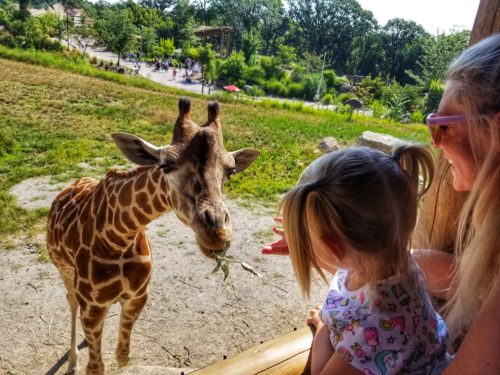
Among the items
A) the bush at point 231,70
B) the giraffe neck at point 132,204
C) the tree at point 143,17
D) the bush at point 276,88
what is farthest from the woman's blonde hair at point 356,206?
the tree at point 143,17

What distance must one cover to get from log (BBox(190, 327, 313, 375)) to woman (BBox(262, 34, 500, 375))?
26.2 inches

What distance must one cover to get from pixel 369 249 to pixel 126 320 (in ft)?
6.69

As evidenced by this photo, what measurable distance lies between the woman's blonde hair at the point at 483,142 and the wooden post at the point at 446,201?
74cm

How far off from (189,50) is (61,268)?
37272 millimetres

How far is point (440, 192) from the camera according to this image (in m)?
2.17

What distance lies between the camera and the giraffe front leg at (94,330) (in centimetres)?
253

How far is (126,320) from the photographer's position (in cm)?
273

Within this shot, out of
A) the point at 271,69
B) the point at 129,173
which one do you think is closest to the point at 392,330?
the point at 129,173

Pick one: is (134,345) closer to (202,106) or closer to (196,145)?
(196,145)

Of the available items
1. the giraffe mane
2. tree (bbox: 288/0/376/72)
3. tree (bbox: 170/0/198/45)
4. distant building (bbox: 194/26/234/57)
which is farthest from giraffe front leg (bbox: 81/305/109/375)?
tree (bbox: 288/0/376/72)

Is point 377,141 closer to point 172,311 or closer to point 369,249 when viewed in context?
point 172,311

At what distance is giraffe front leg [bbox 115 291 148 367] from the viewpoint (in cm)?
267

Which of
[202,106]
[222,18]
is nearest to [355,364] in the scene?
[202,106]

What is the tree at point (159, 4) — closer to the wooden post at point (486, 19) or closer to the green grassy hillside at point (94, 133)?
the green grassy hillside at point (94, 133)
